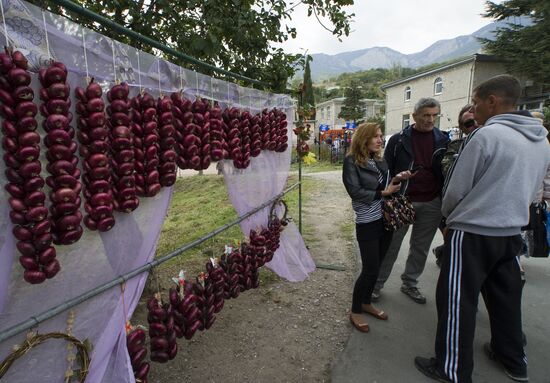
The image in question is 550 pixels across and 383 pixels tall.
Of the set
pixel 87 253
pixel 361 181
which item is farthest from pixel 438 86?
pixel 87 253

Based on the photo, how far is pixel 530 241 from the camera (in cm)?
352

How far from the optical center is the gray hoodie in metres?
2.02

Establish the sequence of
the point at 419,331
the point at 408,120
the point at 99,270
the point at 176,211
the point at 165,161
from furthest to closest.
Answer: the point at 408,120 < the point at 176,211 < the point at 419,331 < the point at 165,161 < the point at 99,270

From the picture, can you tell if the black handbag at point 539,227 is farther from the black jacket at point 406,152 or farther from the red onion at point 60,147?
the red onion at point 60,147

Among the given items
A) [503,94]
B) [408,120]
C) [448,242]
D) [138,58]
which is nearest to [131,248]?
[138,58]

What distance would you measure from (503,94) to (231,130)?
185cm

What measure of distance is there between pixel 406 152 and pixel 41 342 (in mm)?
2964

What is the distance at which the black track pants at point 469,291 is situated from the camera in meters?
2.16

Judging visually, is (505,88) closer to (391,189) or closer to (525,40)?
(391,189)

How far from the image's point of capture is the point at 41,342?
52.6 inches

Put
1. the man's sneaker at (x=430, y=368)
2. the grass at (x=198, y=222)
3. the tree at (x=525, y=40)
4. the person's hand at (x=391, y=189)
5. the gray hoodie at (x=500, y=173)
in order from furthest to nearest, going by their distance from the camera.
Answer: the tree at (x=525, y=40) < the grass at (x=198, y=222) < the person's hand at (x=391, y=189) < the man's sneaker at (x=430, y=368) < the gray hoodie at (x=500, y=173)

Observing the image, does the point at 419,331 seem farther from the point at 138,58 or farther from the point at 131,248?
the point at 138,58

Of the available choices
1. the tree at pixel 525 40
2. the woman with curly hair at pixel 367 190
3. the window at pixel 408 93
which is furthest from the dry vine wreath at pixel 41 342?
the window at pixel 408 93

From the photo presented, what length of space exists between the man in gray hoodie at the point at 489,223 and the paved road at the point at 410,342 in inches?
7.2
